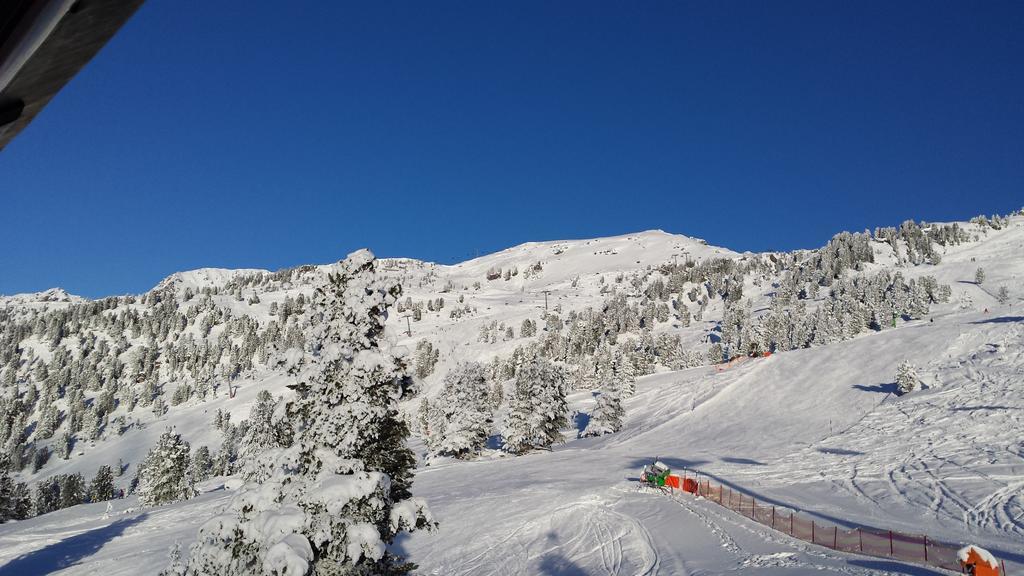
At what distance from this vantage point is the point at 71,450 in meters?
142

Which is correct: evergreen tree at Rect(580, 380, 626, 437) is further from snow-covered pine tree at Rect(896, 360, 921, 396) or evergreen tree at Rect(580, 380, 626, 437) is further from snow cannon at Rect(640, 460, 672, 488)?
snow-covered pine tree at Rect(896, 360, 921, 396)

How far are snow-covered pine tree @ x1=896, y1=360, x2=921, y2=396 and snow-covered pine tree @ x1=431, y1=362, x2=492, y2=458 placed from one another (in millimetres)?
42628

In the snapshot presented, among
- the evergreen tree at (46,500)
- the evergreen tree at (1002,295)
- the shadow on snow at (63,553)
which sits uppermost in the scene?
the evergreen tree at (1002,295)

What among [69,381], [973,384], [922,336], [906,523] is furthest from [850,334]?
[69,381]

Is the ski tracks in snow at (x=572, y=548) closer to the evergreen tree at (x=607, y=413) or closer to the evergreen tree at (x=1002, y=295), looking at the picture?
the evergreen tree at (x=607, y=413)

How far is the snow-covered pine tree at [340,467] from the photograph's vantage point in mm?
13469

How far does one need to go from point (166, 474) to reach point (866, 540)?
6004cm

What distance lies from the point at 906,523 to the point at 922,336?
53.8 metres

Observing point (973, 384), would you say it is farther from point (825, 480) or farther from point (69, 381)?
point (69, 381)

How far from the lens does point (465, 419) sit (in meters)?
63.0

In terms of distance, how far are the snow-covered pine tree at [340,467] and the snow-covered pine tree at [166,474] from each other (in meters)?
49.9

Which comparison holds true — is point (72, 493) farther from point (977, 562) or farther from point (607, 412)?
point (977, 562)

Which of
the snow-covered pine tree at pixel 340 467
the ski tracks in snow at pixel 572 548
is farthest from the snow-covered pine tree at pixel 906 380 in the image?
the snow-covered pine tree at pixel 340 467

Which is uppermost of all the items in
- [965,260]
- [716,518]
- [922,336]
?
[965,260]
